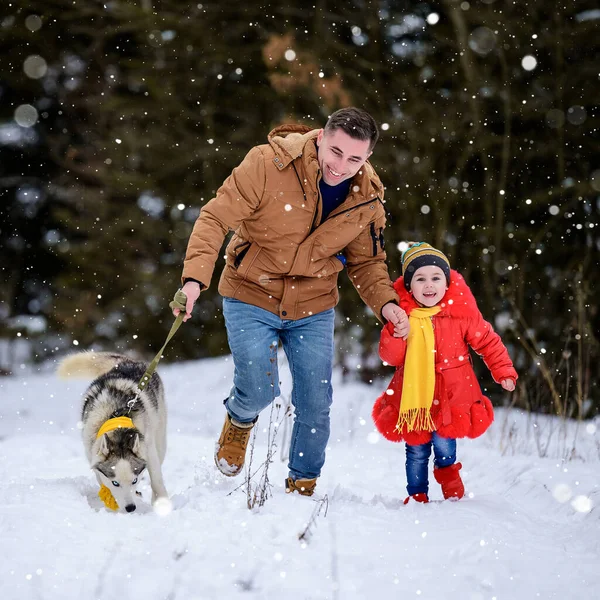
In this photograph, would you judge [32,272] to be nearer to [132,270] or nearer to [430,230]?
[132,270]

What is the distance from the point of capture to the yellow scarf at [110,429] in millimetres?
3879

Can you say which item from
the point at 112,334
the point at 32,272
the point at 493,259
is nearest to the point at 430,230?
the point at 493,259

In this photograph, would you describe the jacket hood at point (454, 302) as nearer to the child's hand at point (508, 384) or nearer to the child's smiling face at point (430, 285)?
the child's smiling face at point (430, 285)

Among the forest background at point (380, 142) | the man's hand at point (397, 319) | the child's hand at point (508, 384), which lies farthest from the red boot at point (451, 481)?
the forest background at point (380, 142)

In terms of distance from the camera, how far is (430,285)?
3.85 meters

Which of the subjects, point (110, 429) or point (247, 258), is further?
point (110, 429)

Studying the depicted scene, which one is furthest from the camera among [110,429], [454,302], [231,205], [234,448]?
[234,448]

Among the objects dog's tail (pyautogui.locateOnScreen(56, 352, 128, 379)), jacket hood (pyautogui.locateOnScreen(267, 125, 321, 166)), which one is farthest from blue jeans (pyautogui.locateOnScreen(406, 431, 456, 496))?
dog's tail (pyautogui.locateOnScreen(56, 352, 128, 379))

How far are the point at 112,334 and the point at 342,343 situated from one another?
229 inches

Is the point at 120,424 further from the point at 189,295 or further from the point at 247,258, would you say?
the point at 247,258

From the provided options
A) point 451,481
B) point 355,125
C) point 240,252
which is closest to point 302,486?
point 451,481

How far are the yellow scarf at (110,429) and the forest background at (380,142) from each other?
3723mm

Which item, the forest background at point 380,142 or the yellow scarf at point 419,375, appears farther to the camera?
the forest background at point 380,142

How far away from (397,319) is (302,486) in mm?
1206
